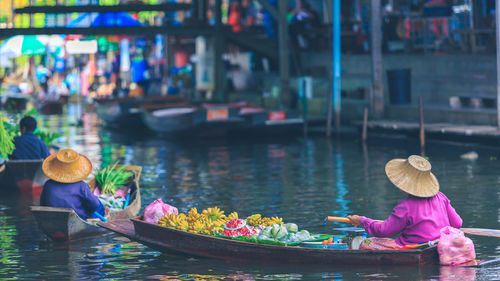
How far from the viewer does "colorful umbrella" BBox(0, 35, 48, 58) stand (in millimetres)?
34844

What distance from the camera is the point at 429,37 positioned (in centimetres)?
2998

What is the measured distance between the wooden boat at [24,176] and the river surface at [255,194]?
1.10 feet

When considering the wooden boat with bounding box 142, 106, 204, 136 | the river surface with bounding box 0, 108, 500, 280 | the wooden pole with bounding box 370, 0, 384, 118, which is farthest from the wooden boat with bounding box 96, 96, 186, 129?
the wooden pole with bounding box 370, 0, 384, 118

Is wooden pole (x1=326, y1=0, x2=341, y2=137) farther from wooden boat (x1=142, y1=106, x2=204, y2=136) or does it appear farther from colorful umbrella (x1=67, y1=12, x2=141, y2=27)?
colorful umbrella (x1=67, y1=12, x2=141, y2=27)

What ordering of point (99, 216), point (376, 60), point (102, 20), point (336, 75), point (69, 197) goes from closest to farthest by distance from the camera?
1. point (69, 197)
2. point (99, 216)
3. point (376, 60)
4. point (336, 75)
5. point (102, 20)

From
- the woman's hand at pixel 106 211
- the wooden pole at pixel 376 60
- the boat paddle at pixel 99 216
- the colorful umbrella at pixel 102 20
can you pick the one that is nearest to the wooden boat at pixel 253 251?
the boat paddle at pixel 99 216

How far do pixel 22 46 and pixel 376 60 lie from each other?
12917mm

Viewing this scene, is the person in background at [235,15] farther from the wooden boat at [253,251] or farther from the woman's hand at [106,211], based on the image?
the wooden boat at [253,251]

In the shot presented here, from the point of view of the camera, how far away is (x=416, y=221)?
34.0ft

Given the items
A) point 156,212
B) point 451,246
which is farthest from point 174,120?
point 451,246

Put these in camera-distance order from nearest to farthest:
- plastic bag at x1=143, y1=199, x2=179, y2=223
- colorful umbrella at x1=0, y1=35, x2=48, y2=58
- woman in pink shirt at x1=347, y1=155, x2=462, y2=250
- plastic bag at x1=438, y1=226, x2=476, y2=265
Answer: plastic bag at x1=438, y1=226, x2=476, y2=265
woman in pink shirt at x1=347, y1=155, x2=462, y2=250
plastic bag at x1=143, y1=199, x2=179, y2=223
colorful umbrella at x1=0, y1=35, x2=48, y2=58

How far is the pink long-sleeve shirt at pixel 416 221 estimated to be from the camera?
407 inches

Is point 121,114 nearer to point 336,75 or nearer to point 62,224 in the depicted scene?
point 336,75

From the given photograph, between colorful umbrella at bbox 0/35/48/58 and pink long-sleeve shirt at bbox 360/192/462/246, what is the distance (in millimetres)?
25991
